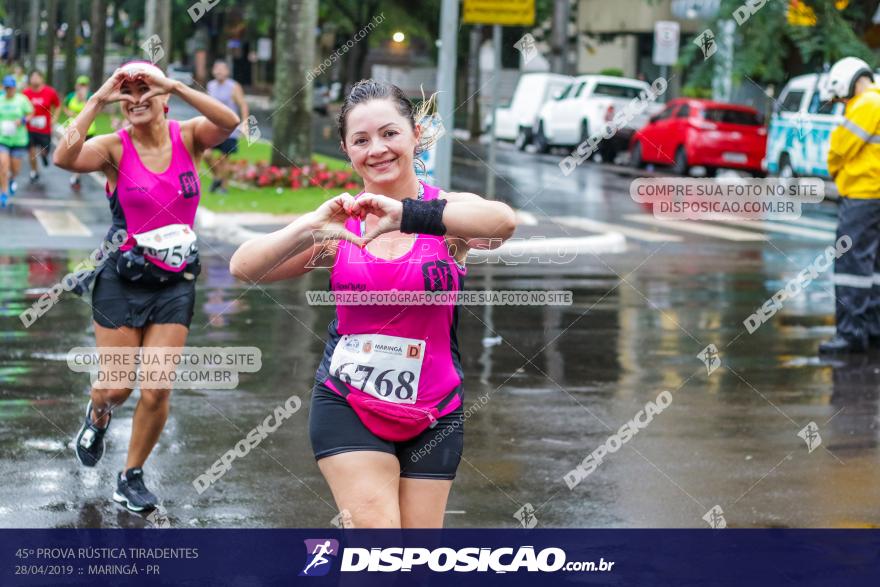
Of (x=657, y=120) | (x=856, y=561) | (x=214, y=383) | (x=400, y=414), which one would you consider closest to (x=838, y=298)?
(x=214, y=383)

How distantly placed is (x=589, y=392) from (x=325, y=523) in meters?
3.52

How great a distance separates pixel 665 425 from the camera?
8867 mm

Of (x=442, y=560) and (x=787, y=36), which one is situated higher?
(x=787, y=36)

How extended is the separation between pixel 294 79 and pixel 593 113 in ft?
44.4

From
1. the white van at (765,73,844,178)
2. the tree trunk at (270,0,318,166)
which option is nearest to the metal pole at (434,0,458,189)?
the tree trunk at (270,0,318,166)

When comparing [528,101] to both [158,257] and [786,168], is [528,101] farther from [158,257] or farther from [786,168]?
[158,257]

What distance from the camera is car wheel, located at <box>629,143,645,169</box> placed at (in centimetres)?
3447

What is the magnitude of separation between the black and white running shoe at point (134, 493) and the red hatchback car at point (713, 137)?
25.4 metres

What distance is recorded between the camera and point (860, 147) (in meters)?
11.2

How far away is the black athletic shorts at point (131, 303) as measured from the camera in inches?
266

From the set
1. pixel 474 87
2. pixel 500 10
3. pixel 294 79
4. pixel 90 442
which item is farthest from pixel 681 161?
pixel 90 442

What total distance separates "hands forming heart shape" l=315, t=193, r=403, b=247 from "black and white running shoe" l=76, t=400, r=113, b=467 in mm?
3250

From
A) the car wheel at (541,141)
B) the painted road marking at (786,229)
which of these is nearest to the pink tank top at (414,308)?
the painted road marking at (786,229)

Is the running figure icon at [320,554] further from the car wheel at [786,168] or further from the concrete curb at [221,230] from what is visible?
the car wheel at [786,168]
